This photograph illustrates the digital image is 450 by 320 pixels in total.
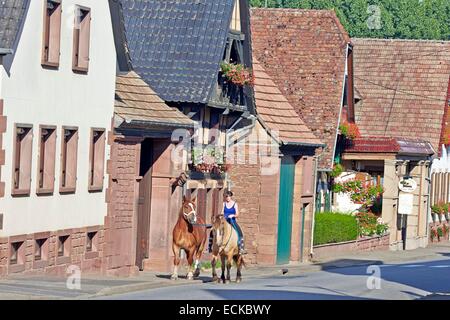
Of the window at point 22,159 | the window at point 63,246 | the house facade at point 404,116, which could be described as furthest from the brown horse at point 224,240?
the house facade at point 404,116

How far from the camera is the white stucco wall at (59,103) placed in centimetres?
2878

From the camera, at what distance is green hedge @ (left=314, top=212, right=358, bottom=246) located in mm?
50812

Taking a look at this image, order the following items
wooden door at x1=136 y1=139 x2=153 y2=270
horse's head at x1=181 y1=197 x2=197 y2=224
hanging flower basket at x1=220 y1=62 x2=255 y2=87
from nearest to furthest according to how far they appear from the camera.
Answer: horse's head at x1=181 y1=197 x2=197 y2=224 → wooden door at x1=136 y1=139 x2=153 y2=270 → hanging flower basket at x1=220 y1=62 x2=255 y2=87

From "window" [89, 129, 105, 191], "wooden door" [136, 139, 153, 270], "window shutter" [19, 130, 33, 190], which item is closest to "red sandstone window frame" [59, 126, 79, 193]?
"window" [89, 129, 105, 191]

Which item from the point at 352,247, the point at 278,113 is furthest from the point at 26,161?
the point at 352,247

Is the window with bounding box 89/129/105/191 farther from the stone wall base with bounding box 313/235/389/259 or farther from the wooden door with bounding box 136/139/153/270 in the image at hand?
the stone wall base with bounding box 313/235/389/259

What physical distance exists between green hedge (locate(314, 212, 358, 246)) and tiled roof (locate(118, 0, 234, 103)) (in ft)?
39.7

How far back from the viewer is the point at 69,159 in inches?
1257

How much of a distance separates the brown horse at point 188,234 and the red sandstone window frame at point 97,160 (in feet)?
6.67

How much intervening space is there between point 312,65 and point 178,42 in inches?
496

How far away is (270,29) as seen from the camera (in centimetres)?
5272

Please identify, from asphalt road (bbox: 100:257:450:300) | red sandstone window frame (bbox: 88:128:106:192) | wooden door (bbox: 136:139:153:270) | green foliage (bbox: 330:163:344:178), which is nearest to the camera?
asphalt road (bbox: 100:257:450:300)

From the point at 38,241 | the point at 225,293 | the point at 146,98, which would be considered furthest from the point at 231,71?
the point at 225,293

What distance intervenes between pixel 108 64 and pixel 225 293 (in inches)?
337
